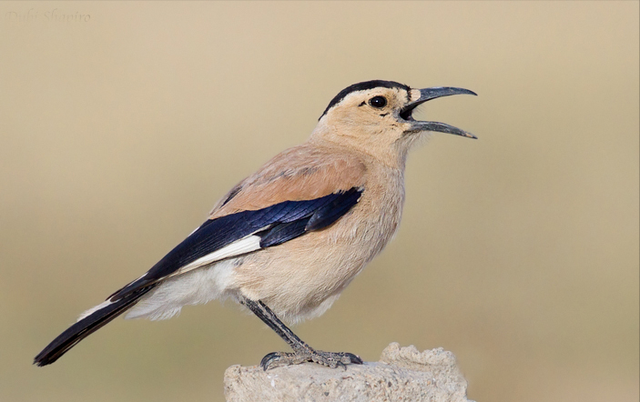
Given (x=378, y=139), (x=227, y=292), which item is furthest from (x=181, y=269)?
(x=378, y=139)

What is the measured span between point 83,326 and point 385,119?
2.62 meters

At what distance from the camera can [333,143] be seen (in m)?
6.33

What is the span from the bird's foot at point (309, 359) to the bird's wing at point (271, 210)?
2.38ft

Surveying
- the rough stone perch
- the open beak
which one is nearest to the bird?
the rough stone perch

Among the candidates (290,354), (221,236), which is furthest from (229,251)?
(290,354)

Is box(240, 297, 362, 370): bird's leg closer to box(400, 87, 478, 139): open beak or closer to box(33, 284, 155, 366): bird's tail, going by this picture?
box(33, 284, 155, 366): bird's tail

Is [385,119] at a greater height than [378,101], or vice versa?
[378,101]

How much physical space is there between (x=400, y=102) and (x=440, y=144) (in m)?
6.08

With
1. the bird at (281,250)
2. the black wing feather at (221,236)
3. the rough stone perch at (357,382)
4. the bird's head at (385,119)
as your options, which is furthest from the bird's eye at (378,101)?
the rough stone perch at (357,382)

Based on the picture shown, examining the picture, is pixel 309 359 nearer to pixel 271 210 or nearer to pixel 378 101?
pixel 271 210

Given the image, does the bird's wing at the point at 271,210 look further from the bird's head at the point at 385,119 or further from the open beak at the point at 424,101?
the open beak at the point at 424,101

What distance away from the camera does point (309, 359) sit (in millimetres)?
5477

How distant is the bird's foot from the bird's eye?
1.89 metres

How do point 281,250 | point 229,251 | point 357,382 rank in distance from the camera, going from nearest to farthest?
point 357,382 → point 229,251 → point 281,250
